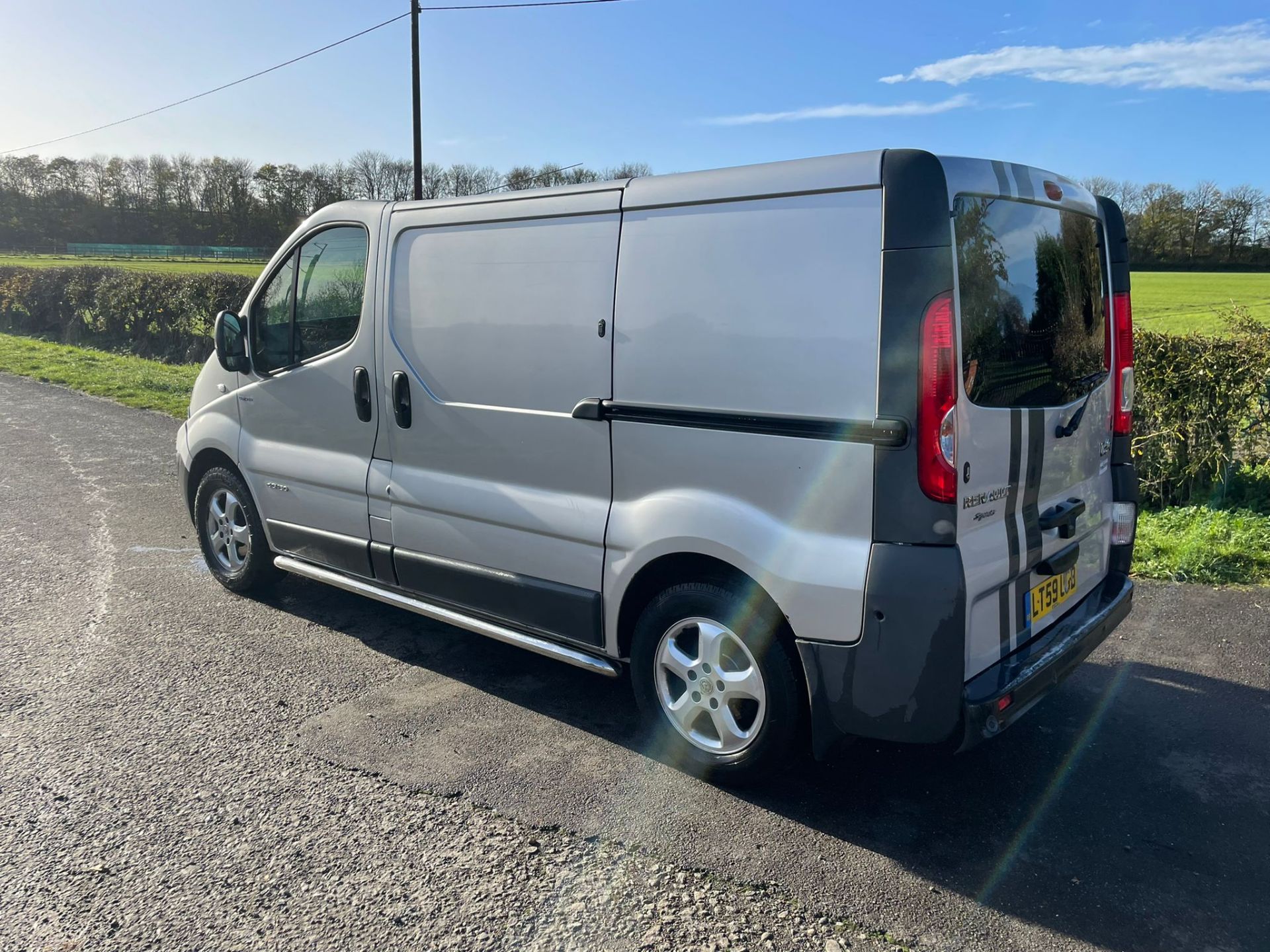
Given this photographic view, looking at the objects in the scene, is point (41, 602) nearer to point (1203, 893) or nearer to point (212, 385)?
point (212, 385)

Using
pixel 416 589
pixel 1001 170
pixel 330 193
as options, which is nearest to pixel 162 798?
Answer: pixel 416 589

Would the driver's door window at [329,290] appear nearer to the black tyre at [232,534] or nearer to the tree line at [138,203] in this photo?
the black tyre at [232,534]

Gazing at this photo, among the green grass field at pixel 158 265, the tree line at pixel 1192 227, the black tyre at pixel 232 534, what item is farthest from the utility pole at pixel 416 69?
the tree line at pixel 1192 227

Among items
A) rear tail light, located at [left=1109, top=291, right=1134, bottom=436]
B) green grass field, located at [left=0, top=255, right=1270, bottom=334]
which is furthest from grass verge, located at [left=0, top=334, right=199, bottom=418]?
rear tail light, located at [left=1109, top=291, right=1134, bottom=436]

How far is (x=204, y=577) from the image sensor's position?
555 centimetres

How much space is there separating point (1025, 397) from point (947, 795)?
1427 millimetres

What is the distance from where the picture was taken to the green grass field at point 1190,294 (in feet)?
82.9

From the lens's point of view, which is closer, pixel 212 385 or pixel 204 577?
pixel 212 385

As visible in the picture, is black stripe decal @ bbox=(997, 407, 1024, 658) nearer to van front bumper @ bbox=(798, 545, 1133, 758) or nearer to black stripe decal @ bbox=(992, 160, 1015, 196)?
van front bumper @ bbox=(798, 545, 1133, 758)

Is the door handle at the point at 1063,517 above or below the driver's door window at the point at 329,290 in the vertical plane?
below

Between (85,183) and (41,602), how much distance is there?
2895 inches

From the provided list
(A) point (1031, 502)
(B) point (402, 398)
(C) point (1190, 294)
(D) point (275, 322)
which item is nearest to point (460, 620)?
(B) point (402, 398)

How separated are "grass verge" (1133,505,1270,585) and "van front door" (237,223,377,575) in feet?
15.1

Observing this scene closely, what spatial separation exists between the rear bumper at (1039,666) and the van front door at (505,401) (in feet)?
4.60
